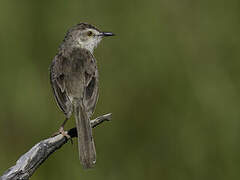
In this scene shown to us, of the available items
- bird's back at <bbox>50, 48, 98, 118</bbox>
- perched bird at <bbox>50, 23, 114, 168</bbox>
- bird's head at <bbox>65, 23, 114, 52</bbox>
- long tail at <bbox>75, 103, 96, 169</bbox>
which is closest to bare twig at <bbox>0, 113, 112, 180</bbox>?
long tail at <bbox>75, 103, 96, 169</bbox>

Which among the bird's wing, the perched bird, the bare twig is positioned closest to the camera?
the bare twig

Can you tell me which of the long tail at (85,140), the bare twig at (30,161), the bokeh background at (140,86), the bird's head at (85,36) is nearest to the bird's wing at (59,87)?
the long tail at (85,140)

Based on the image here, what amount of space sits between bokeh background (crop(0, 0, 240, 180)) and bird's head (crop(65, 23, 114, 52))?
595 millimetres

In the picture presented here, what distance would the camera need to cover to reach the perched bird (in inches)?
291

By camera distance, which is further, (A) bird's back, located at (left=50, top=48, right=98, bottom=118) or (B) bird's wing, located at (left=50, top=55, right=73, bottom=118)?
(A) bird's back, located at (left=50, top=48, right=98, bottom=118)

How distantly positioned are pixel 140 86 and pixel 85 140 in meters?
2.94

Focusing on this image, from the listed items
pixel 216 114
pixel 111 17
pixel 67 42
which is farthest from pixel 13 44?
pixel 216 114

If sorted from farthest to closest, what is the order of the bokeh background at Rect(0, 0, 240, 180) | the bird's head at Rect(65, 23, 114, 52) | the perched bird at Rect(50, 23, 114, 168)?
the bird's head at Rect(65, 23, 114, 52), the bokeh background at Rect(0, 0, 240, 180), the perched bird at Rect(50, 23, 114, 168)

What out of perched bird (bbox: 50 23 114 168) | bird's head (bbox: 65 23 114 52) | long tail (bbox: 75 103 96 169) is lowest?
long tail (bbox: 75 103 96 169)

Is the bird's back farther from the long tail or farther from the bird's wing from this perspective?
the long tail

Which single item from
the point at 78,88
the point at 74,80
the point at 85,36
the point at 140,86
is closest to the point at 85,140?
the point at 78,88

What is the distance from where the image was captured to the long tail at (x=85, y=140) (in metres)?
7.15

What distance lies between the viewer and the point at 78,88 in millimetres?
8234

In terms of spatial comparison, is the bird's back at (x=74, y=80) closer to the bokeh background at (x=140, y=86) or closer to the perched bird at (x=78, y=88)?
the perched bird at (x=78, y=88)
